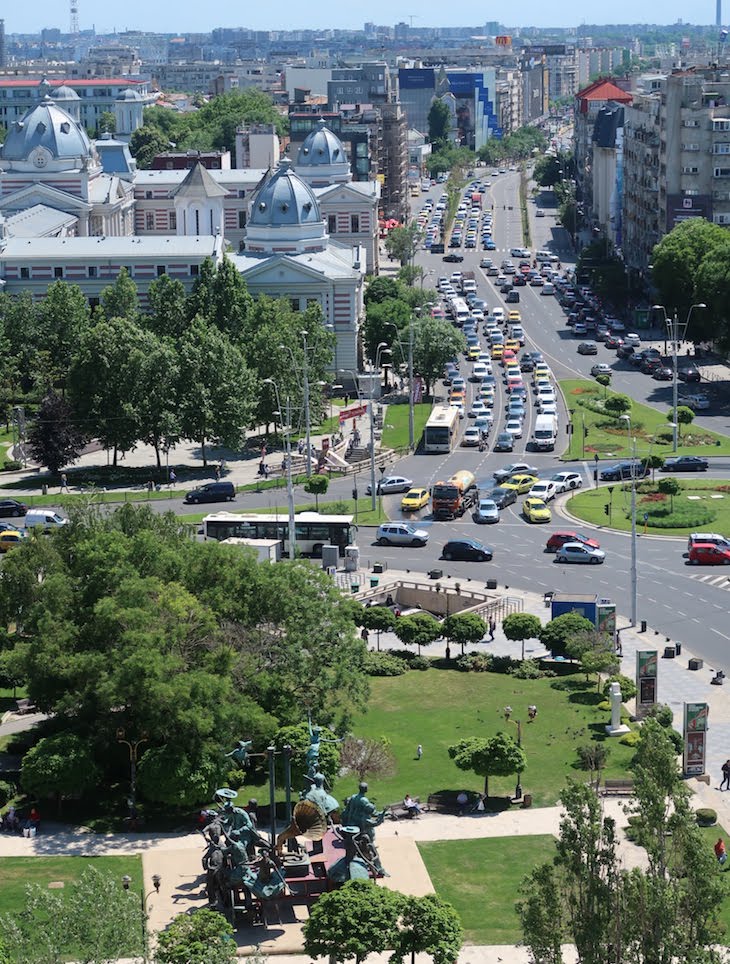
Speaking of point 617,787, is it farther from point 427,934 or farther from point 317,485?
point 317,485

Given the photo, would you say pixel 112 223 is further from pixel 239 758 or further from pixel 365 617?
pixel 239 758

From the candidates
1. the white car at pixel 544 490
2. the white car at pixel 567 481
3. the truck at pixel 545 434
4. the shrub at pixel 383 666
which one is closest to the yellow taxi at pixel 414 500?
the white car at pixel 544 490

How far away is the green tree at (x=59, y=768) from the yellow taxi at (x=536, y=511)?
46.0 meters

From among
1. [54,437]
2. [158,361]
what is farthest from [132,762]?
[158,361]

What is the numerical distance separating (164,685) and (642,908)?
25.4 m

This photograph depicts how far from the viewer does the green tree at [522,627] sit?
88.9 metres

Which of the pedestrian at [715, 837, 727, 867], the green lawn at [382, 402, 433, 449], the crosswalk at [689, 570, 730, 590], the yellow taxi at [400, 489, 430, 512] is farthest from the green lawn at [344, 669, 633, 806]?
the green lawn at [382, 402, 433, 449]

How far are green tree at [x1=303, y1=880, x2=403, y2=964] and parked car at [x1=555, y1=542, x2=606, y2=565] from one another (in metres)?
49.5

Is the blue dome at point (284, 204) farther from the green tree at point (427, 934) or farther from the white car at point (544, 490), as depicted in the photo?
the green tree at point (427, 934)

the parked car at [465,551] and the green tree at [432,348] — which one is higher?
the green tree at [432,348]

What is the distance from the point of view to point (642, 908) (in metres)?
50.6

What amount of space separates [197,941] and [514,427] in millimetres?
85958

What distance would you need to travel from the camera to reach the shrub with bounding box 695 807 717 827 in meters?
68.4

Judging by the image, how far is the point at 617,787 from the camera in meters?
72.3
